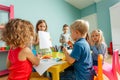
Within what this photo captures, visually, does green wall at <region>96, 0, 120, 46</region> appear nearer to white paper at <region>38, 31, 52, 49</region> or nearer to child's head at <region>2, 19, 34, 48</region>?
white paper at <region>38, 31, 52, 49</region>

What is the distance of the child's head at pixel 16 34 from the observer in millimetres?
1155

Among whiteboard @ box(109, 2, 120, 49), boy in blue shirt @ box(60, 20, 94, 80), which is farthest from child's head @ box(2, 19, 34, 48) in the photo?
whiteboard @ box(109, 2, 120, 49)

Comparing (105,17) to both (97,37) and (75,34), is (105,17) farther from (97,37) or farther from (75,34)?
(75,34)

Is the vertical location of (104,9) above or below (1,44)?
above

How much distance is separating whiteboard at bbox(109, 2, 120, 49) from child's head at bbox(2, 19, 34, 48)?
3.82 m

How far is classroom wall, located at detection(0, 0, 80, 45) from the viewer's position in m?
3.54

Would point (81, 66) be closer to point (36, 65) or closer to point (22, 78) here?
point (36, 65)

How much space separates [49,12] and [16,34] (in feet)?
10.6

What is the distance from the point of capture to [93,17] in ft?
17.3

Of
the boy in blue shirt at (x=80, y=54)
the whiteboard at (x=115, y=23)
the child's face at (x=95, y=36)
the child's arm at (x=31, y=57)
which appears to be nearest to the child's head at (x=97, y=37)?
the child's face at (x=95, y=36)

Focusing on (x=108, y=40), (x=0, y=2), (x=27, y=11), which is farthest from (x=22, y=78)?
(x=108, y=40)

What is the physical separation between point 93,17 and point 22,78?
446 centimetres

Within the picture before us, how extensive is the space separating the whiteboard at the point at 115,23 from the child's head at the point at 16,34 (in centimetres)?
382

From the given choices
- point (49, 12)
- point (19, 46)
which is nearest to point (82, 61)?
point (19, 46)
